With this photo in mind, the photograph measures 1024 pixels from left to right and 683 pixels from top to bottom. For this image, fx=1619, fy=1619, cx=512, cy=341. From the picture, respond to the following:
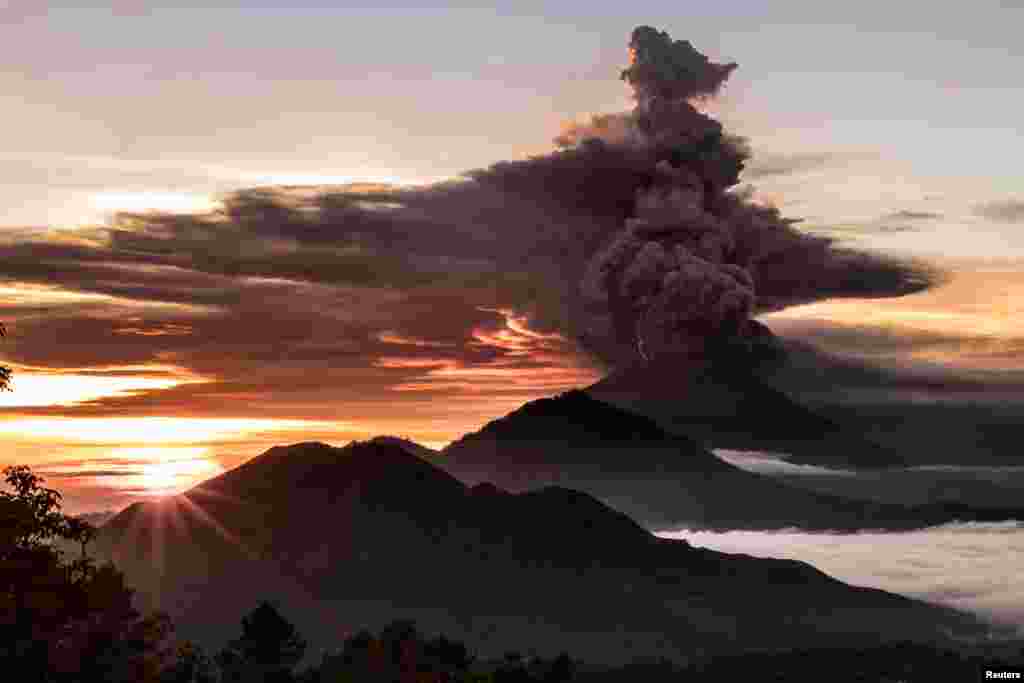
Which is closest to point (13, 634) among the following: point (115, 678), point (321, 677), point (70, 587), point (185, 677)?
point (70, 587)

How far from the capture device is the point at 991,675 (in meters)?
Result: 87.9

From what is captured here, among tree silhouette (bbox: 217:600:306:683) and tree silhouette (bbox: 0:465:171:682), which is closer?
tree silhouette (bbox: 0:465:171:682)

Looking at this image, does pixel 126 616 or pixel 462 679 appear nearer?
pixel 126 616

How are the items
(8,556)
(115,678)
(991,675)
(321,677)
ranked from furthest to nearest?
1. (991,675)
2. (321,677)
3. (115,678)
4. (8,556)

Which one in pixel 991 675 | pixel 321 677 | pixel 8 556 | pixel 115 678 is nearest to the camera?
pixel 8 556

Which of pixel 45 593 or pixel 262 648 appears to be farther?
pixel 262 648

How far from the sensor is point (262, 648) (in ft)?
303

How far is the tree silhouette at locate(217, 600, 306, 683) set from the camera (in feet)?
296

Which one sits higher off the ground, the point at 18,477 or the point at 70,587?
the point at 18,477

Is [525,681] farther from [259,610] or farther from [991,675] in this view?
[991,675]

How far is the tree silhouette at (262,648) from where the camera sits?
9031 centimetres

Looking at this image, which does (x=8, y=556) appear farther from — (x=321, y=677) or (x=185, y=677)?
(x=321, y=677)

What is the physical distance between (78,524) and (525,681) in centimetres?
6043

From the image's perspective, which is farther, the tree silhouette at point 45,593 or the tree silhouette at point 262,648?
the tree silhouette at point 262,648
